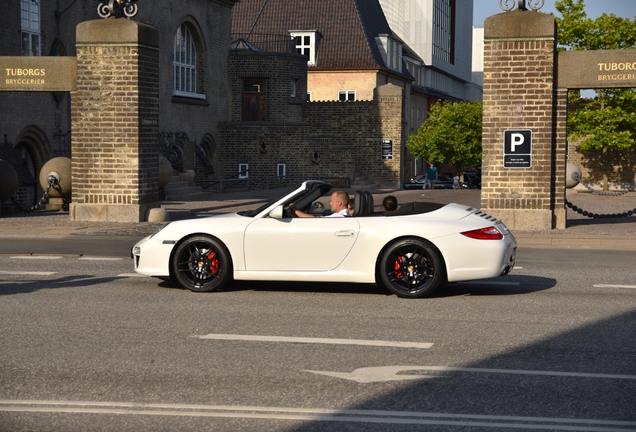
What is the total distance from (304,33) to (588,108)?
21438 mm

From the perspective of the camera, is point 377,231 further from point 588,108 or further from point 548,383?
point 588,108

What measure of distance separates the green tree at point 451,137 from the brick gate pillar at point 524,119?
4594 centimetres

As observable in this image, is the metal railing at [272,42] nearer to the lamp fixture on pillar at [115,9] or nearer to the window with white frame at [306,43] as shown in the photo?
the window with white frame at [306,43]

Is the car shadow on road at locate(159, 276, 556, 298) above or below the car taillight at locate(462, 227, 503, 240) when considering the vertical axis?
below

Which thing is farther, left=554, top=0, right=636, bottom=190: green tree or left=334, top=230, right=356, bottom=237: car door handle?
left=554, top=0, right=636, bottom=190: green tree

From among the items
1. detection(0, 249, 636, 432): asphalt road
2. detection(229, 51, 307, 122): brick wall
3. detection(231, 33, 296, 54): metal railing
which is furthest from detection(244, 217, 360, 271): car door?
detection(231, 33, 296, 54): metal railing

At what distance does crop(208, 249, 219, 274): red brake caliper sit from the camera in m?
11.1

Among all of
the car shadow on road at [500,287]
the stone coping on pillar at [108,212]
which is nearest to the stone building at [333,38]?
the stone coping on pillar at [108,212]

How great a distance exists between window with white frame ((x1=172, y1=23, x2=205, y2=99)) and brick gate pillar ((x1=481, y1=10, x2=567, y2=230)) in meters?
24.8

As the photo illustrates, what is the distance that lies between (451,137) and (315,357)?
61.2 m

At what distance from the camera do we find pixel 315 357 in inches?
301

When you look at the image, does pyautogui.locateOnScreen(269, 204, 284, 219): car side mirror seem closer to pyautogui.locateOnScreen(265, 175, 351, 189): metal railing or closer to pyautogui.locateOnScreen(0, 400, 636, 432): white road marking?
pyautogui.locateOnScreen(0, 400, 636, 432): white road marking

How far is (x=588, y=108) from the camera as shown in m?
48.7

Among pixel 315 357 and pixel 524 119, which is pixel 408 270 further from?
pixel 524 119
